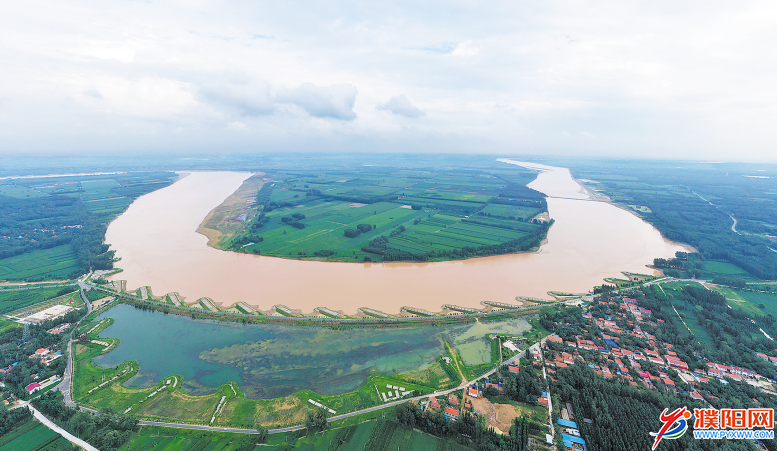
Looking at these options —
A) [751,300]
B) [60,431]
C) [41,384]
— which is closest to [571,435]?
[60,431]

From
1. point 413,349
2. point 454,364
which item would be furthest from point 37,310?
point 454,364

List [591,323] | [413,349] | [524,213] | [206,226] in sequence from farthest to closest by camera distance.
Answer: [524,213] → [206,226] → [591,323] → [413,349]

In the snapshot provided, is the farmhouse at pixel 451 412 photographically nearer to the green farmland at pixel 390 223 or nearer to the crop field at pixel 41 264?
the green farmland at pixel 390 223

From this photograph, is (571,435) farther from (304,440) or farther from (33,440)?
(33,440)

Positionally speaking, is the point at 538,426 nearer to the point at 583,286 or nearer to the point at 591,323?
the point at 591,323

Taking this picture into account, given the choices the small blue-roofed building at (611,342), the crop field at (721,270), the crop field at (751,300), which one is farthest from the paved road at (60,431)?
the crop field at (721,270)
